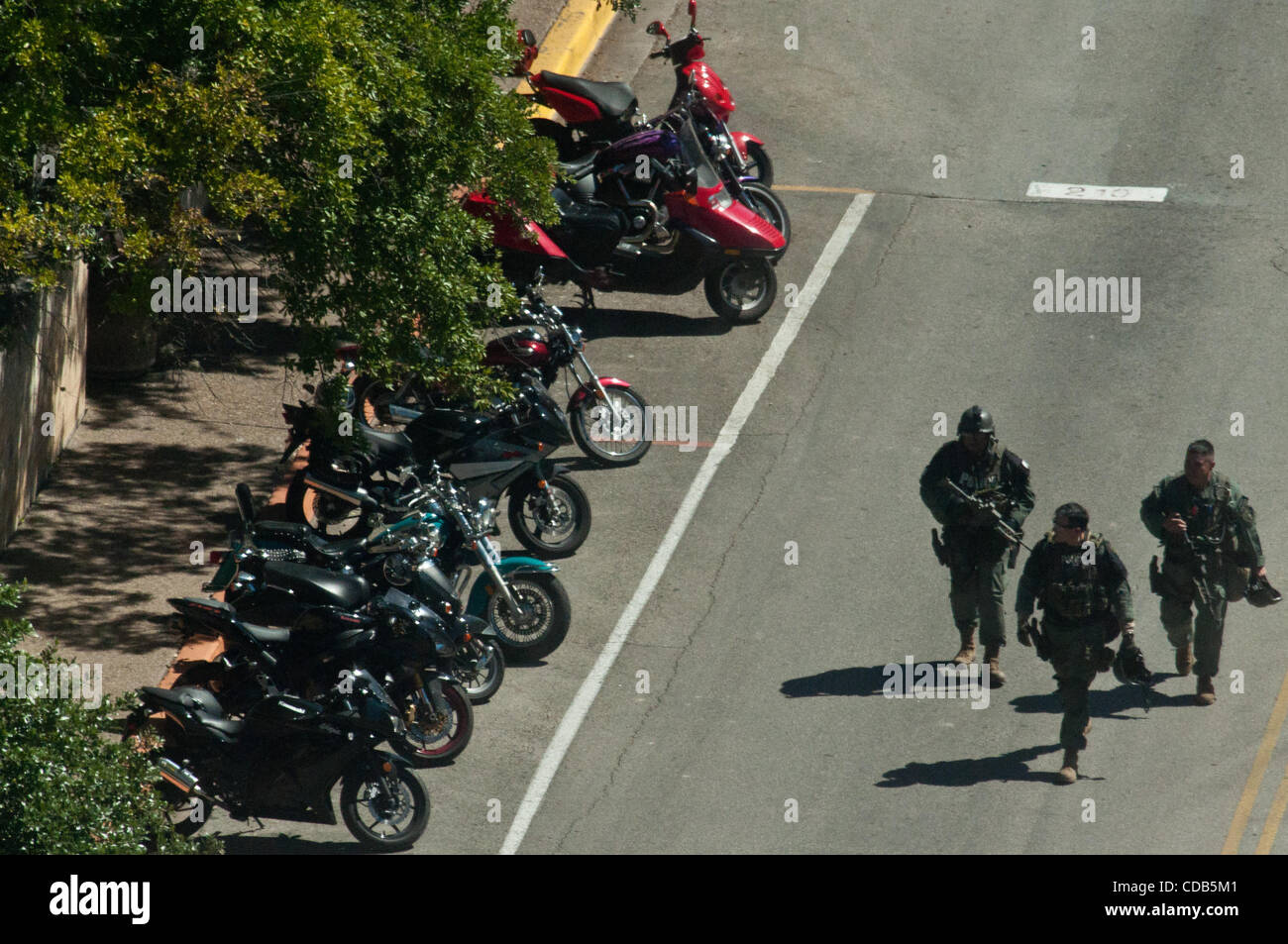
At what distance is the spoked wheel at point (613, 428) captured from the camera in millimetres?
15406

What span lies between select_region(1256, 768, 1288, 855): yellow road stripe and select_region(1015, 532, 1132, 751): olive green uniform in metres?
1.22

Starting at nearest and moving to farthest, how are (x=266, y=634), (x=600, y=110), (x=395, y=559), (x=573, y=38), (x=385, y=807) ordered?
(x=385, y=807) < (x=266, y=634) < (x=395, y=559) < (x=600, y=110) < (x=573, y=38)

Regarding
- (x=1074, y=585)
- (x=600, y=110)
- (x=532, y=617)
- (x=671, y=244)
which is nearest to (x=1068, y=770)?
(x=1074, y=585)

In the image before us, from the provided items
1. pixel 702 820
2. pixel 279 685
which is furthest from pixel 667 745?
pixel 279 685

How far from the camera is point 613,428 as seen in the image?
50.8ft

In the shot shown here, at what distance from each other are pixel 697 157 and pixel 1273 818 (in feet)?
29.1

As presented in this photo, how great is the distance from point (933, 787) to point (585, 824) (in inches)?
89.6

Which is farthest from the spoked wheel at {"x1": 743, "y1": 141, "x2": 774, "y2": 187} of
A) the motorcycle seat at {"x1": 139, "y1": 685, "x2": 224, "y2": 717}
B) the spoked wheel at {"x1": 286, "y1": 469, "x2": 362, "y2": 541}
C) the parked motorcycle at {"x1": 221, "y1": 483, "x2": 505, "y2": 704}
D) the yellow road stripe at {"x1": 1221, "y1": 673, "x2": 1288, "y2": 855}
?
the motorcycle seat at {"x1": 139, "y1": 685, "x2": 224, "y2": 717}

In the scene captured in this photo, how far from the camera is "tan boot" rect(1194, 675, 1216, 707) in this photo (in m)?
12.5

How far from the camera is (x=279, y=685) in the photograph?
36.5 ft

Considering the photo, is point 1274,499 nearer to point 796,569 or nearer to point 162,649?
point 796,569

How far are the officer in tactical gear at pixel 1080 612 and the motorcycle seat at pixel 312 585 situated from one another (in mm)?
4527

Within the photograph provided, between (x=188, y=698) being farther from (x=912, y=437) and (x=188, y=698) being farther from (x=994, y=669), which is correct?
(x=912, y=437)

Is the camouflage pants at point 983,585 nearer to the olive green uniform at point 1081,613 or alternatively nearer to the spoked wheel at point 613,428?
the olive green uniform at point 1081,613
